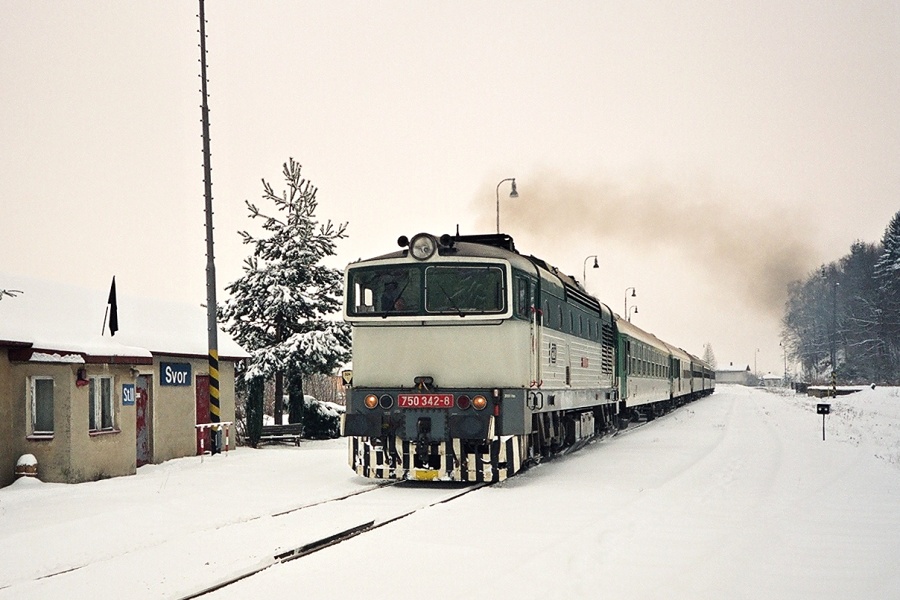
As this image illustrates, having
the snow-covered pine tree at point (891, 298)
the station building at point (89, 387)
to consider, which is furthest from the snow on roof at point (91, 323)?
the snow-covered pine tree at point (891, 298)

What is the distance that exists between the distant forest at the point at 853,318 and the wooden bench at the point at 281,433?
5387 cm

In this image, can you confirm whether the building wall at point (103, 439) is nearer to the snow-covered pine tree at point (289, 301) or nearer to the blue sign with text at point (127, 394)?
the blue sign with text at point (127, 394)

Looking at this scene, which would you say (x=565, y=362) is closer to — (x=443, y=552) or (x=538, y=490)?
(x=538, y=490)

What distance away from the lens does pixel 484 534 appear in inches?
383

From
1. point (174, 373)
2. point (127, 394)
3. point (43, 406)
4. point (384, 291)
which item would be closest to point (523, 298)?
point (384, 291)

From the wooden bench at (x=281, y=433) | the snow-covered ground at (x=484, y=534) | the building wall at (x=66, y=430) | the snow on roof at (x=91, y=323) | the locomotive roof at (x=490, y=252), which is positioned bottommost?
the wooden bench at (x=281, y=433)

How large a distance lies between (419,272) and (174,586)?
778cm

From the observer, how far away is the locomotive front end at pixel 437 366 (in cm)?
1398

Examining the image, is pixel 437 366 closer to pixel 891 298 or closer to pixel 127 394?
pixel 127 394

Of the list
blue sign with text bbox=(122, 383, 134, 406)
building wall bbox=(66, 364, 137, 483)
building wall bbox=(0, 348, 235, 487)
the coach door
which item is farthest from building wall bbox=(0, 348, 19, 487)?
the coach door

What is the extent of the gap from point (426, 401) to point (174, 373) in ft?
29.8

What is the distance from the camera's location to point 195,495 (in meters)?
13.7

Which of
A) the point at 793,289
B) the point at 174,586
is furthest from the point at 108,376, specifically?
the point at 793,289

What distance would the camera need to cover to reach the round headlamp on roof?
14.4m
